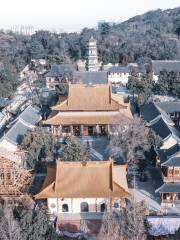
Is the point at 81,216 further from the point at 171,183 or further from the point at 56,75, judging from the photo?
the point at 56,75

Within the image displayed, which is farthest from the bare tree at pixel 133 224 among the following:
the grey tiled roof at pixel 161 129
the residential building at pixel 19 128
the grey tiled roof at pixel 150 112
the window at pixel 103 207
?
the grey tiled roof at pixel 150 112

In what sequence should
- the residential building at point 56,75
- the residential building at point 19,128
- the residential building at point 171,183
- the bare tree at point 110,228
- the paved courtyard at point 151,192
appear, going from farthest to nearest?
the residential building at point 56,75 → the residential building at point 19,128 → the residential building at point 171,183 → the paved courtyard at point 151,192 → the bare tree at point 110,228

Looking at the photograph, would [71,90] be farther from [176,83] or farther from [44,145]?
[176,83]

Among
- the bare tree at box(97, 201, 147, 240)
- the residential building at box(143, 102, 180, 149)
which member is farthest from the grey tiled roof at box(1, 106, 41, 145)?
the bare tree at box(97, 201, 147, 240)

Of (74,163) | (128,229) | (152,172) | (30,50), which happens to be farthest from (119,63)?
(128,229)

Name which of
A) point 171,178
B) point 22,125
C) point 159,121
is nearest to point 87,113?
point 22,125

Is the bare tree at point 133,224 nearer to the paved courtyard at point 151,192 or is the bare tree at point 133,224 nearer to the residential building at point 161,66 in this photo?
the paved courtyard at point 151,192

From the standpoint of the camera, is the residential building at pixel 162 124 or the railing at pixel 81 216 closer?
the railing at pixel 81 216
